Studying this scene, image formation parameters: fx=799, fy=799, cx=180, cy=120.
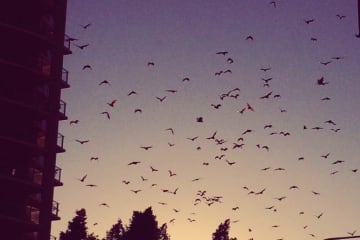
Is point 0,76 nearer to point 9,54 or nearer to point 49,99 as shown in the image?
point 9,54

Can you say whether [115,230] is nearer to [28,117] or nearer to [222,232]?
[222,232]

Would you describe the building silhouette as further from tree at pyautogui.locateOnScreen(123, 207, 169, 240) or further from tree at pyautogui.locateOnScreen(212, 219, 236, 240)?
tree at pyautogui.locateOnScreen(212, 219, 236, 240)

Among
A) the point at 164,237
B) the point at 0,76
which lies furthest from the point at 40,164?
the point at 164,237

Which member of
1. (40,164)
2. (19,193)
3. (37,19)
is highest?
(37,19)

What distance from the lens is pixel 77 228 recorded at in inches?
3366

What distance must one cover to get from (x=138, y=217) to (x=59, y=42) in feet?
79.4

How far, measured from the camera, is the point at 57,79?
2566 inches

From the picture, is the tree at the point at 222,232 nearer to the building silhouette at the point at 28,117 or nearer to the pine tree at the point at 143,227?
the pine tree at the point at 143,227

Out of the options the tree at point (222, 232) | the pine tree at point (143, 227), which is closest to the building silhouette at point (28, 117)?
the pine tree at point (143, 227)

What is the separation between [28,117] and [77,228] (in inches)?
1190

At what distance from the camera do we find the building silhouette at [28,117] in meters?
55.2


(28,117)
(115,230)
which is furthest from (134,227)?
(115,230)

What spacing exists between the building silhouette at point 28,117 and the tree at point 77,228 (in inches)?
771

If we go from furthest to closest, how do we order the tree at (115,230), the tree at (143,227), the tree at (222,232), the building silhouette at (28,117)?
the tree at (115,230), the tree at (222,232), the tree at (143,227), the building silhouette at (28,117)
